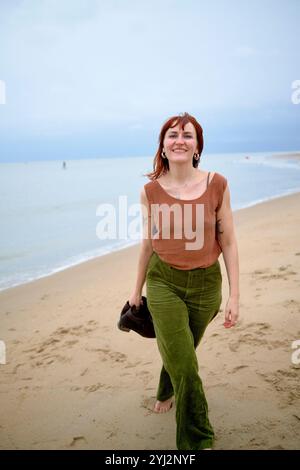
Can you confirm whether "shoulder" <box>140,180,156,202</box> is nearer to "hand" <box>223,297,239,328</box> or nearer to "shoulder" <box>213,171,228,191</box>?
"shoulder" <box>213,171,228,191</box>

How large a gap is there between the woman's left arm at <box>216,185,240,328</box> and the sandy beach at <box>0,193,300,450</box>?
89cm

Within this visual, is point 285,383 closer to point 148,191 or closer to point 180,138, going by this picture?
point 148,191

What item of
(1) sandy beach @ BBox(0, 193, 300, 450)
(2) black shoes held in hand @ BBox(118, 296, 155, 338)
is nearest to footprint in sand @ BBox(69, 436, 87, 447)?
(1) sandy beach @ BBox(0, 193, 300, 450)

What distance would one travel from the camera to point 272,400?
290 centimetres

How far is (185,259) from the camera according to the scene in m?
2.42

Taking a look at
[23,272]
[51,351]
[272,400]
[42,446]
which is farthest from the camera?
[23,272]

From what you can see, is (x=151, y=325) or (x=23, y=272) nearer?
(x=151, y=325)

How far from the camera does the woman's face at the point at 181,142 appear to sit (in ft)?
8.11

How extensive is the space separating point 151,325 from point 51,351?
6.34 ft

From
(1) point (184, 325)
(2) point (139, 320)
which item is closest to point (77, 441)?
(2) point (139, 320)

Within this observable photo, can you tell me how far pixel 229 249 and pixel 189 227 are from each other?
367mm

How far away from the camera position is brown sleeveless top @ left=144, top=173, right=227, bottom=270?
2420 millimetres

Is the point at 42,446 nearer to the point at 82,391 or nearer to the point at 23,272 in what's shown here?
the point at 82,391
